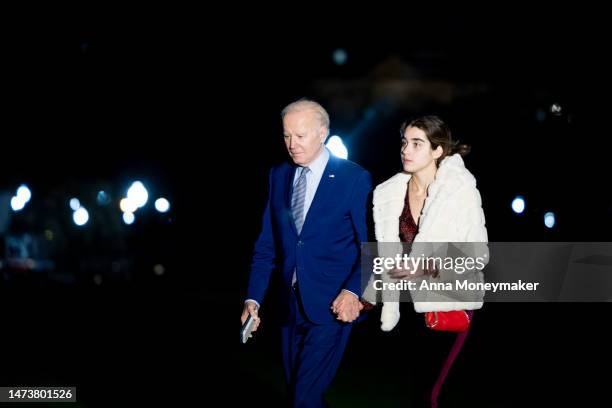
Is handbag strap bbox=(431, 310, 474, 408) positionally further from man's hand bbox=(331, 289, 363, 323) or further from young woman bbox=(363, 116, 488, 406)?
man's hand bbox=(331, 289, 363, 323)

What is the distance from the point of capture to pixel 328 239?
13.8 feet

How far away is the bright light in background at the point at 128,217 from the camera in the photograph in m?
24.5

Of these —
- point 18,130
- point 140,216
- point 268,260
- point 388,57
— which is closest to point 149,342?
point 268,260

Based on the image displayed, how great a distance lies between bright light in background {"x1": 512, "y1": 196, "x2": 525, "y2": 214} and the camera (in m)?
18.8

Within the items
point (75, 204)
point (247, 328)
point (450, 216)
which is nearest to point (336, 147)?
point (247, 328)

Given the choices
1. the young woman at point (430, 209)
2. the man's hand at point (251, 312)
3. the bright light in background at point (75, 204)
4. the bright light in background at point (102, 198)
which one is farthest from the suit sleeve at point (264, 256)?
the bright light in background at point (75, 204)

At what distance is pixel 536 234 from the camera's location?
17.4m

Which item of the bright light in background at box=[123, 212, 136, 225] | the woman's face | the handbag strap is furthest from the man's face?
the bright light in background at box=[123, 212, 136, 225]

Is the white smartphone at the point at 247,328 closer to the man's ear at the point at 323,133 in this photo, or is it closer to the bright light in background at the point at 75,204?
the man's ear at the point at 323,133

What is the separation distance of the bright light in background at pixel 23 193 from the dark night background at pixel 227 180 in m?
1.38

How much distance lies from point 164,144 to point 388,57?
671 cm

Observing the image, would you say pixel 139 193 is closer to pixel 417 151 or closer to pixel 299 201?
pixel 299 201

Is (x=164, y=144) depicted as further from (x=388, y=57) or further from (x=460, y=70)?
(x=460, y=70)

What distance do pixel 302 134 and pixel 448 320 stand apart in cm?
124
